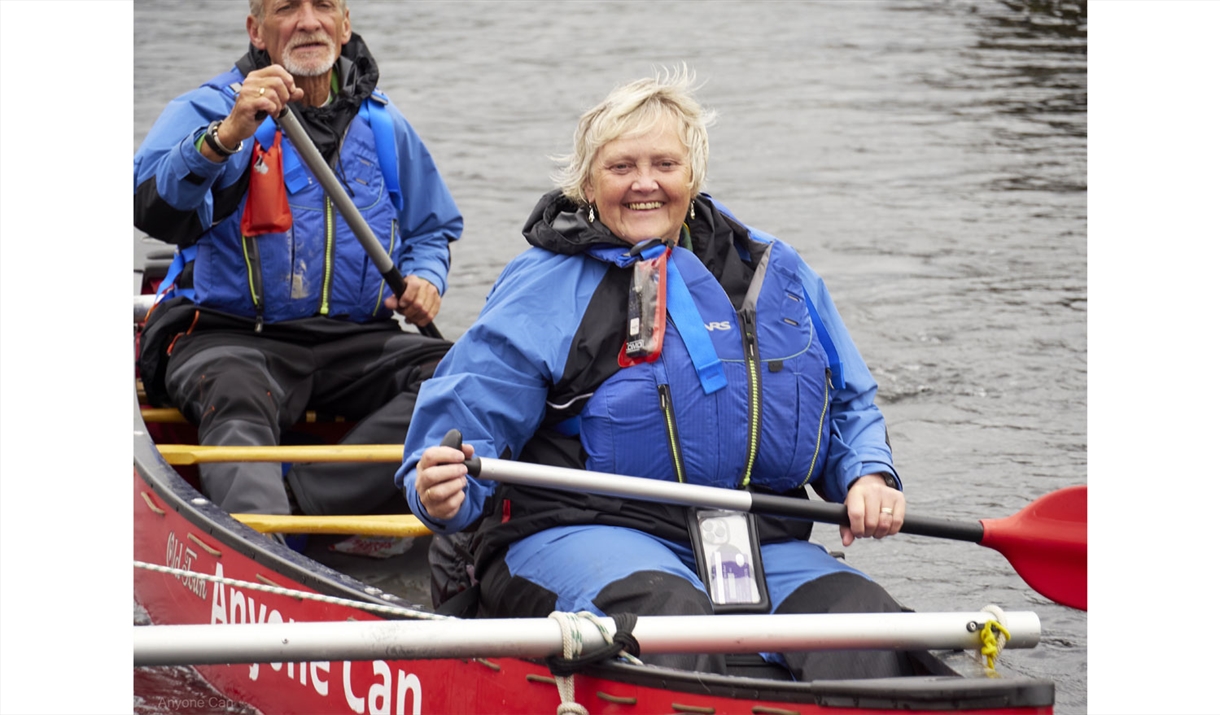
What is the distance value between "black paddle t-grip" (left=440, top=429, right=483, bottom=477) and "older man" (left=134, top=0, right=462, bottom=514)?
1.40m

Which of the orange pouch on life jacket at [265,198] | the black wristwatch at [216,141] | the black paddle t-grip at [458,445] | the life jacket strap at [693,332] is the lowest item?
the black paddle t-grip at [458,445]

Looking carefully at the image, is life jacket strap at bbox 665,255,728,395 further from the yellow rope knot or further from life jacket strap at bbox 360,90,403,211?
life jacket strap at bbox 360,90,403,211

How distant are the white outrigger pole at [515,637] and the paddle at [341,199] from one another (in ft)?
6.14

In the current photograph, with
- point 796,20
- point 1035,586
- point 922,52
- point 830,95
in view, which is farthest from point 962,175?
point 1035,586

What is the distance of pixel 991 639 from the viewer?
2.69 metres

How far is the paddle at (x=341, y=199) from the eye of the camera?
416cm

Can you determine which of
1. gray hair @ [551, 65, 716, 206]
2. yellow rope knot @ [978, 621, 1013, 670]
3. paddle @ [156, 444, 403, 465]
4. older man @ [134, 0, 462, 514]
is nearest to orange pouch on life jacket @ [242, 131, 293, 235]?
older man @ [134, 0, 462, 514]

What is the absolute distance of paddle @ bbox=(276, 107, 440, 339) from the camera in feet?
13.6

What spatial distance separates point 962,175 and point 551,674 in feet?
28.7

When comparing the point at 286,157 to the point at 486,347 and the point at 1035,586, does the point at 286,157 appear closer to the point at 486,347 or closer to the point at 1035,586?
the point at 486,347

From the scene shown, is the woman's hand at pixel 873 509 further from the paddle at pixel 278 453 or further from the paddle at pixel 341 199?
the paddle at pixel 341 199

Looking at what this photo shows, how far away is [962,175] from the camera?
10953mm

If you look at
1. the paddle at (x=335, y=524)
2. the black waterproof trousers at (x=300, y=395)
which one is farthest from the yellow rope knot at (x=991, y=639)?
the black waterproof trousers at (x=300, y=395)
